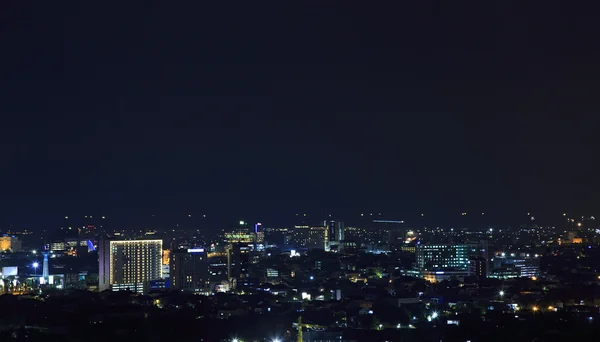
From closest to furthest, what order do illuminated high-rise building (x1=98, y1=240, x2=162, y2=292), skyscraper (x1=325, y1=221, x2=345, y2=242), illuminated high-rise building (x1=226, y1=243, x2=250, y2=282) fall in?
illuminated high-rise building (x1=98, y1=240, x2=162, y2=292), illuminated high-rise building (x1=226, y1=243, x2=250, y2=282), skyscraper (x1=325, y1=221, x2=345, y2=242)

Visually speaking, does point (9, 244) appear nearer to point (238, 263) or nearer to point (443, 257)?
point (238, 263)

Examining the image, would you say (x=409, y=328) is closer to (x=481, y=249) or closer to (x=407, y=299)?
(x=407, y=299)

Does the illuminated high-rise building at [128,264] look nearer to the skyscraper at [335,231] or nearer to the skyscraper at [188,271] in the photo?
the skyscraper at [188,271]

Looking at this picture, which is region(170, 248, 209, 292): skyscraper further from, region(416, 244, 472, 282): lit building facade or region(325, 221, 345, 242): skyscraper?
region(325, 221, 345, 242): skyscraper

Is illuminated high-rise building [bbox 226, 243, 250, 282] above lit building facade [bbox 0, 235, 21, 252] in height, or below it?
below

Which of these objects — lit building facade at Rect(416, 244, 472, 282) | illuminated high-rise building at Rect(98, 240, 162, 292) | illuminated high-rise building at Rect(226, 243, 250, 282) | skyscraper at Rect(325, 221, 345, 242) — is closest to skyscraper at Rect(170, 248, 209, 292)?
illuminated high-rise building at Rect(98, 240, 162, 292)

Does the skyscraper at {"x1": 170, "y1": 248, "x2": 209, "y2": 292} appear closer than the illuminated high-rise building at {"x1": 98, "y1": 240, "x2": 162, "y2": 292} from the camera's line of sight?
Yes

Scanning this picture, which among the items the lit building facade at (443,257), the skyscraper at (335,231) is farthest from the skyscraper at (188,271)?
the skyscraper at (335,231)

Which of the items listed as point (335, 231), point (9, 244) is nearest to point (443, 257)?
point (9, 244)
